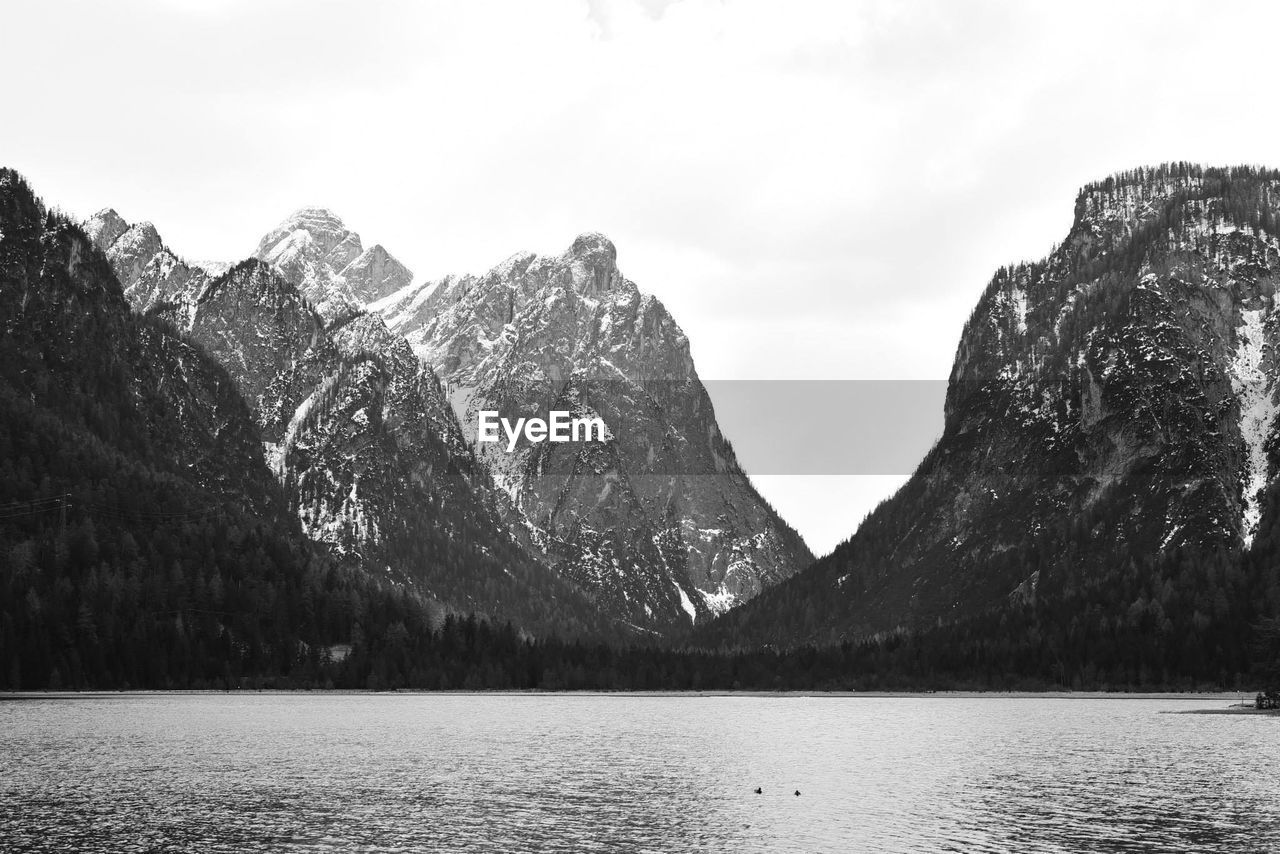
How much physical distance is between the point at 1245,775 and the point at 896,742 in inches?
1965

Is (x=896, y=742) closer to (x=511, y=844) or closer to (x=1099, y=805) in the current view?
(x=1099, y=805)

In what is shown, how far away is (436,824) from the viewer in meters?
103

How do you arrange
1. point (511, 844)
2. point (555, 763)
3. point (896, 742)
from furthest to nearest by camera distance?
point (896, 742) → point (555, 763) → point (511, 844)

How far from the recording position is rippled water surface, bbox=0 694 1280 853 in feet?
316

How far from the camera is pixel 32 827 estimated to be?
98.4 meters

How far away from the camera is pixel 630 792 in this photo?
404 feet

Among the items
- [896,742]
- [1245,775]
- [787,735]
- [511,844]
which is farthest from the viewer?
[787,735]

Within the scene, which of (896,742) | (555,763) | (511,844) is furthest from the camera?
(896,742)

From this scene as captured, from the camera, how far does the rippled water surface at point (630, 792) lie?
96.3m

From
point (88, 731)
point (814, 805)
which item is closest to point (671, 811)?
point (814, 805)

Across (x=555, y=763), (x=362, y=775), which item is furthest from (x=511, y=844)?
(x=555, y=763)

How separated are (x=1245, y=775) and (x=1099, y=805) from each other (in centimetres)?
2703

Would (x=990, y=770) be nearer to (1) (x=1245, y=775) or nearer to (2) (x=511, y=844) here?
(1) (x=1245, y=775)

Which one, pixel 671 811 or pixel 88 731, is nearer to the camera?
pixel 671 811
